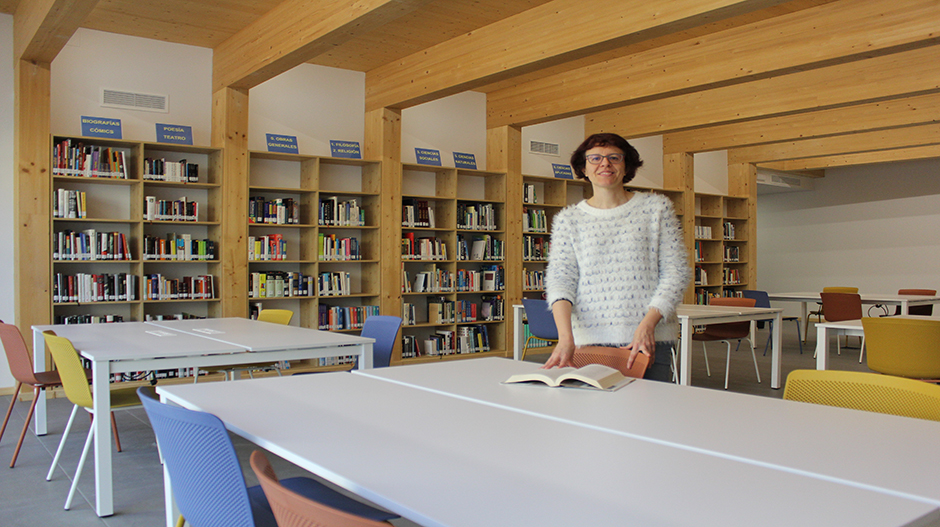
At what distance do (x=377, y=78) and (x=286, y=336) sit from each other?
4218mm

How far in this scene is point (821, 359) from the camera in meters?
4.43

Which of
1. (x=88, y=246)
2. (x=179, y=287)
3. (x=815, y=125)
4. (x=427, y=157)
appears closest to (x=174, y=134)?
(x=88, y=246)

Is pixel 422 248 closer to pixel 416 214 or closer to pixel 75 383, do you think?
pixel 416 214

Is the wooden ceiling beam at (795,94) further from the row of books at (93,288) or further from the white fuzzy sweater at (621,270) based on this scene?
the row of books at (93,288)

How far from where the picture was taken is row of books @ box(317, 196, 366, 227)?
272 inches

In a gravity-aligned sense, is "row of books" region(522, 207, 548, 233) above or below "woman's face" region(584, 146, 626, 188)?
above

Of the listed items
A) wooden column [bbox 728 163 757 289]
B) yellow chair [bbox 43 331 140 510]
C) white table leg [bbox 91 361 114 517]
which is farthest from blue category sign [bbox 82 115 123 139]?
wooden column [bbox 728 163 757 289]

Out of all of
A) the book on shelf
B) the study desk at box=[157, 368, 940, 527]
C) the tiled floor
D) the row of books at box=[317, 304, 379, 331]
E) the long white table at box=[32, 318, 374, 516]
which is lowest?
the tiled floor

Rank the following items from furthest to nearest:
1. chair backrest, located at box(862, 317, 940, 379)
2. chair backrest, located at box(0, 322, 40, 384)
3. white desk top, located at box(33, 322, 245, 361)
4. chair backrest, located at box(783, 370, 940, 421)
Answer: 1. chair backrest, located at box(862, 317, 940, 379)
2. chair backrest, located at box(0, 322, 40, 384)
3. white desk top, located at box(33, 322, 245, 361)
4. chair backrest, located at box(783, 370, 940, 421)

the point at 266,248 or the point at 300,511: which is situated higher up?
the point at 266,248

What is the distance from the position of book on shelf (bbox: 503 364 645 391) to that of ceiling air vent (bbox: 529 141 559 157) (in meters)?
6.94

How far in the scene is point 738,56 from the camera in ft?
18.8

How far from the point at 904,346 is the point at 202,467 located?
4175 millimetres

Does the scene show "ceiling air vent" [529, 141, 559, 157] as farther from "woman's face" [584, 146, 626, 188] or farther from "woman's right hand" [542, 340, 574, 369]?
"woman's right hand" [542, 340, 574, 369]
